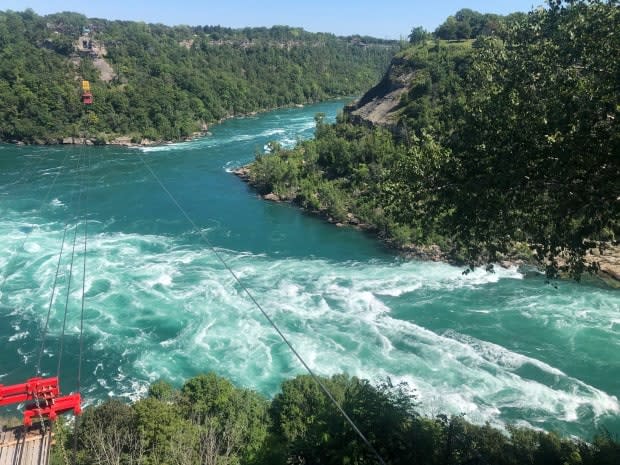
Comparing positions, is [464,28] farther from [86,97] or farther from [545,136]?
[545,136]

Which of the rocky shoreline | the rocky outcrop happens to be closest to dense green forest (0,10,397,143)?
the rocky shoreline

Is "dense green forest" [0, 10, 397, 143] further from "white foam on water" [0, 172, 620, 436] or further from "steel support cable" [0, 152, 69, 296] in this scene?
"white foam on water" [0, 172, 620, 436]

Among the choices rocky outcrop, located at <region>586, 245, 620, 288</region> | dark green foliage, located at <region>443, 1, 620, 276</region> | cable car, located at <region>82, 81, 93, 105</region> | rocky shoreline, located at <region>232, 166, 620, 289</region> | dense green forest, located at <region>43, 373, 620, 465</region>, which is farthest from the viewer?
cable car, located at <region>82, 81, 93, 105</region>

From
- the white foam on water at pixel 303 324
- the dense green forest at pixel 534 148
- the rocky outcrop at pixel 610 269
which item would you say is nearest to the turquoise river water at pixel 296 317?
the white foam on water at pixel 303 324

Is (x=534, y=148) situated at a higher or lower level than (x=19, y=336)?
higher

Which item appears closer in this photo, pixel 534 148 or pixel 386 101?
pixel 534 148

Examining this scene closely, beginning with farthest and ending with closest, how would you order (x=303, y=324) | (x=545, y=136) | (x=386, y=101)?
(x=386, y=101), (x=303, y=324), (x=545, y=136)

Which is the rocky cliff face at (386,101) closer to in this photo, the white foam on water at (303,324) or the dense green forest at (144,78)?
the dense green forest at (144,78)

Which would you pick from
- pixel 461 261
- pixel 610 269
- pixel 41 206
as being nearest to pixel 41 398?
pixel 461 261
